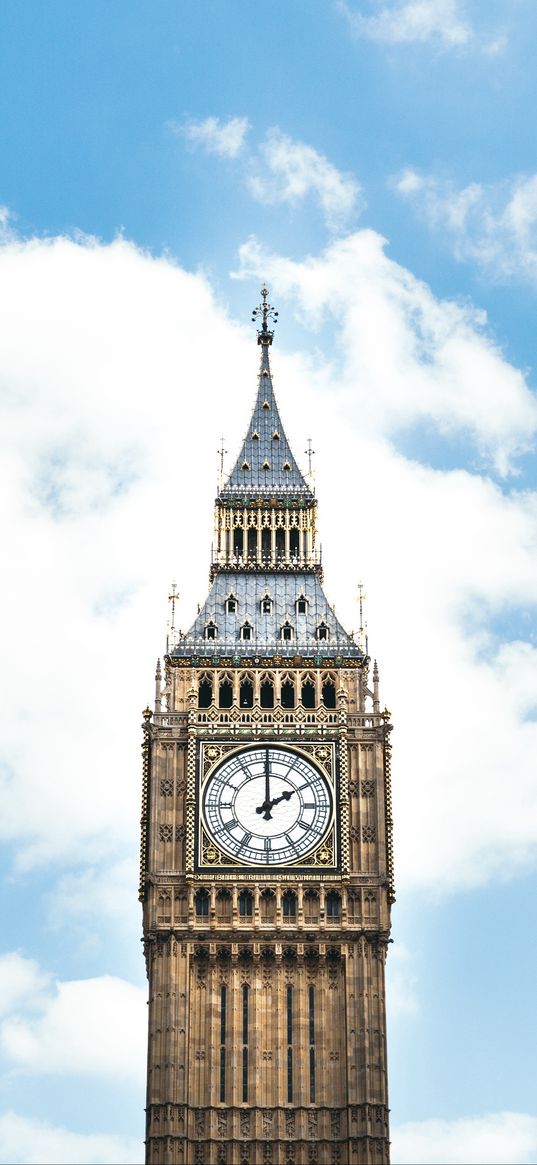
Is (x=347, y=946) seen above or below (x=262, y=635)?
below

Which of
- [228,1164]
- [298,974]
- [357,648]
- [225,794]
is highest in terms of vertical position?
[357,648]

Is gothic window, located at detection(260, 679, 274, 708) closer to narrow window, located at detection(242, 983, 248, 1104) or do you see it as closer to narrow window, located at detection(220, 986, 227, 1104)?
narrow window, located at detection(242, 983, 248, 1104)

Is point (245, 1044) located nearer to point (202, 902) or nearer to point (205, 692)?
point (202, 902)

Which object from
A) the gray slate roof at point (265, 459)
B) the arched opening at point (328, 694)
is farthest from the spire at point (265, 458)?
the arched opening at point (328, 694)

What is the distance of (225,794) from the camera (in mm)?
88188

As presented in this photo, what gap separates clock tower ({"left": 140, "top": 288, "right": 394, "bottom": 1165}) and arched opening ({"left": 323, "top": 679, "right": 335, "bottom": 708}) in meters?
0.08

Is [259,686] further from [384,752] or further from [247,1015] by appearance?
[247,1015]

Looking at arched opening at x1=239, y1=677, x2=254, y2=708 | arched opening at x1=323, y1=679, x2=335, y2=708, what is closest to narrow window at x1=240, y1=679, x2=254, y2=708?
arched opening at x1=239, y1=677, x2=254, y2=708

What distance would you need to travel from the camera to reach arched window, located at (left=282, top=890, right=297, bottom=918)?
86375 millimetres

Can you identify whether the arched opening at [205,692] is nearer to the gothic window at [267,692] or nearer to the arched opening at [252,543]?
the gothic window at [267,692]

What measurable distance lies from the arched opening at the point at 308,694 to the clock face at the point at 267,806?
211 cm

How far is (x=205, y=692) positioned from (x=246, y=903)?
7823mm

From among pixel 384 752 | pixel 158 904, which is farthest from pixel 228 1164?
pixel 384 752

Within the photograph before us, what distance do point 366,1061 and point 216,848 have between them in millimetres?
8203
